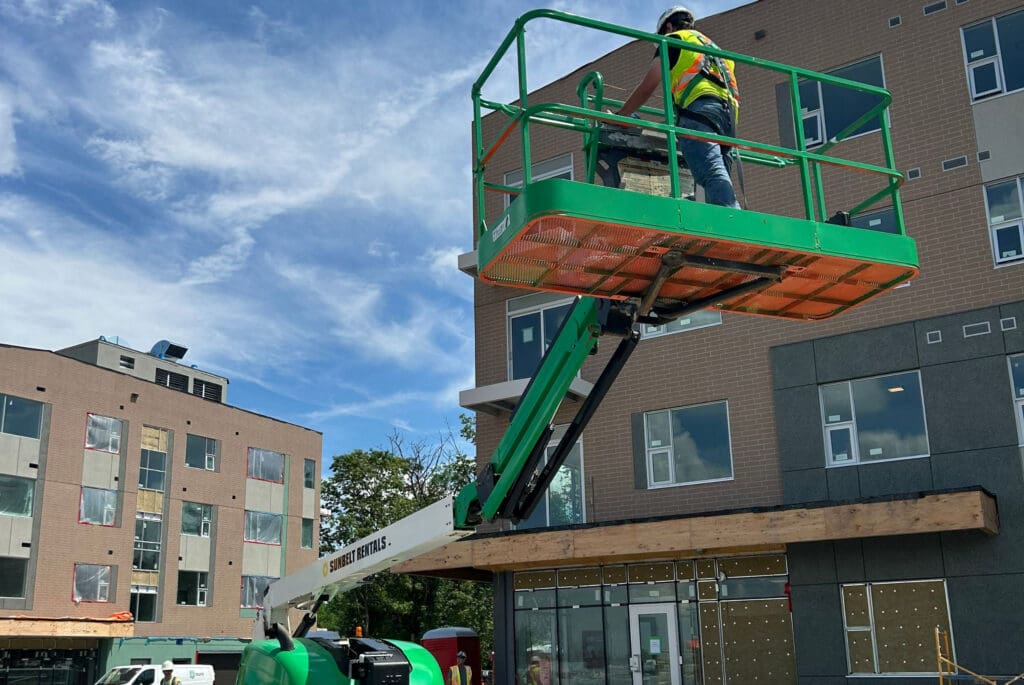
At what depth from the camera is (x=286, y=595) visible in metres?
12.3

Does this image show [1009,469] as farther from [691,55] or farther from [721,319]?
[691,55]

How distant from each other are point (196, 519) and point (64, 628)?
10528 millimetres

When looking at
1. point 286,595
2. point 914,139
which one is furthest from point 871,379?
point 286,595

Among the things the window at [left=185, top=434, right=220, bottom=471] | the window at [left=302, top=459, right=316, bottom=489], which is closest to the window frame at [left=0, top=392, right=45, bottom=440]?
the window at [left=185, top=434, right=220, bottom=471]

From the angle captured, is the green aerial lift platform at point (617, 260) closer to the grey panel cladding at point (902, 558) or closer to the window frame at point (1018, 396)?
the window frame at point (1018, 396)

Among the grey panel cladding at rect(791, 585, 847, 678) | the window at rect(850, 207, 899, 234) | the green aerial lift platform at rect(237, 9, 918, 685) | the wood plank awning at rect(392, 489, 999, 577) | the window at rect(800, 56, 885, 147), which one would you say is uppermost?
the window at rect(800, 56, 885, 147)

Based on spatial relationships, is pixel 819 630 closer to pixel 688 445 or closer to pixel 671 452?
pixel 688 445

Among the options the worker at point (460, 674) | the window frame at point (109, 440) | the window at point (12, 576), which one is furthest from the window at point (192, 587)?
the worker at point (460, 674)

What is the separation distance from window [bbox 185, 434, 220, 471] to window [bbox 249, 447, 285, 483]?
8.68 feet

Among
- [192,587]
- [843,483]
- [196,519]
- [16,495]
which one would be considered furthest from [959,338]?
[192,587]

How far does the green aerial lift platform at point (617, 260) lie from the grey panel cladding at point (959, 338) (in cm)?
1186

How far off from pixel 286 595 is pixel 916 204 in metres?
15.1

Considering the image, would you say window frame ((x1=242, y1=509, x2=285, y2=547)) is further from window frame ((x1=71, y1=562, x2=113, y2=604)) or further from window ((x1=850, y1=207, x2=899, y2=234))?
window ((x1=850, y1=207, x2=899, y2=234))

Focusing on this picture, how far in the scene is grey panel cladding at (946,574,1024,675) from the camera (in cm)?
1789
